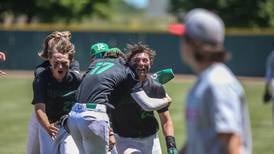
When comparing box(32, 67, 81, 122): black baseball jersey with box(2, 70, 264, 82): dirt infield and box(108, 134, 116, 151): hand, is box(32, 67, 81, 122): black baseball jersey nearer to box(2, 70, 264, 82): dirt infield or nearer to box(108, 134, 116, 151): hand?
box(108, 134, 116, 151): hand

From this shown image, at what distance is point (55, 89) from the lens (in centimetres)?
792

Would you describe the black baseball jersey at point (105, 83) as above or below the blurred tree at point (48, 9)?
above

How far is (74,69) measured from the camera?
7.99 m

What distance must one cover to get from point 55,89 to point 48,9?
3853 cm

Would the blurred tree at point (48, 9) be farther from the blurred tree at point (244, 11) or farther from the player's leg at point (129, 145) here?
the player's leg at point (129, 145)

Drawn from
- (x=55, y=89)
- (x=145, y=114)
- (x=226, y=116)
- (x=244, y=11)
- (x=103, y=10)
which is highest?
(x=226, y=116)

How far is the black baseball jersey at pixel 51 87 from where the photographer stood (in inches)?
309

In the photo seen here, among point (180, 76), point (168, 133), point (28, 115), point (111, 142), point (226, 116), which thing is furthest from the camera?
point (180, 76)

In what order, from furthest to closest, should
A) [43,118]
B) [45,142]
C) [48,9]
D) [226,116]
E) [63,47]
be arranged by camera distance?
1. [48,9]
2. [45,142]
3. [43,118]
4. [63,47]
5. [226,116]

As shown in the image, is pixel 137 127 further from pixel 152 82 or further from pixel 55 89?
pixel 55 89

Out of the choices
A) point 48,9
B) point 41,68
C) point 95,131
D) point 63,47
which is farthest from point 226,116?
point 48,9

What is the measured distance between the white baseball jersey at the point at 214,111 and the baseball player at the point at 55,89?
3198mm

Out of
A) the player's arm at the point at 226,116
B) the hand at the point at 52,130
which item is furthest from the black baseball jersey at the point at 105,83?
the player's arm at the point at 226,116

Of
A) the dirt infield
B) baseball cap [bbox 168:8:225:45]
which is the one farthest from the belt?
the dirt infield
